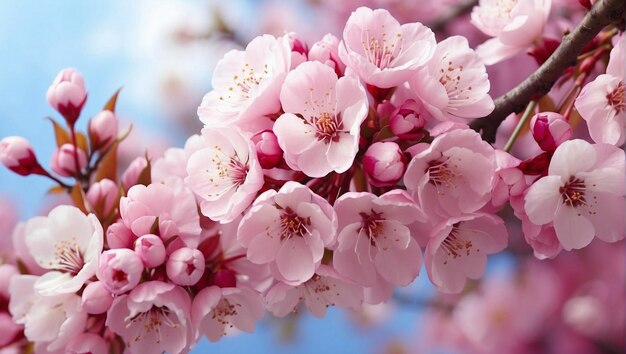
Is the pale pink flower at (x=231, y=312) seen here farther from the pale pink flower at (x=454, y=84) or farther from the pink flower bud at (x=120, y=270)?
the pale pink flower at (x=454, y=84)

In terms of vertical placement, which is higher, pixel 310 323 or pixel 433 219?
pixel 433 219

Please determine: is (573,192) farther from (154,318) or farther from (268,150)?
(154,318)

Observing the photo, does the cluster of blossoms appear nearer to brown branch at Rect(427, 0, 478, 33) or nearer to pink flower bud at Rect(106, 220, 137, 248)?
pink flower bud at Rect(106, 220, 137, 248)

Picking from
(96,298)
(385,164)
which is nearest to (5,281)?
(96,298)

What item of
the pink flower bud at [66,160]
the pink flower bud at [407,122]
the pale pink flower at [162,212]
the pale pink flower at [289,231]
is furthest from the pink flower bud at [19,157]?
the pink flower bud at [407,122]

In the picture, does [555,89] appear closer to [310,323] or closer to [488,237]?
[488,237]

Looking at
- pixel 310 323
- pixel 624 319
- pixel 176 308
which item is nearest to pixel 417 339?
pixel 310 323

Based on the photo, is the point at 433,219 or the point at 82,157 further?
the point at 82,157
